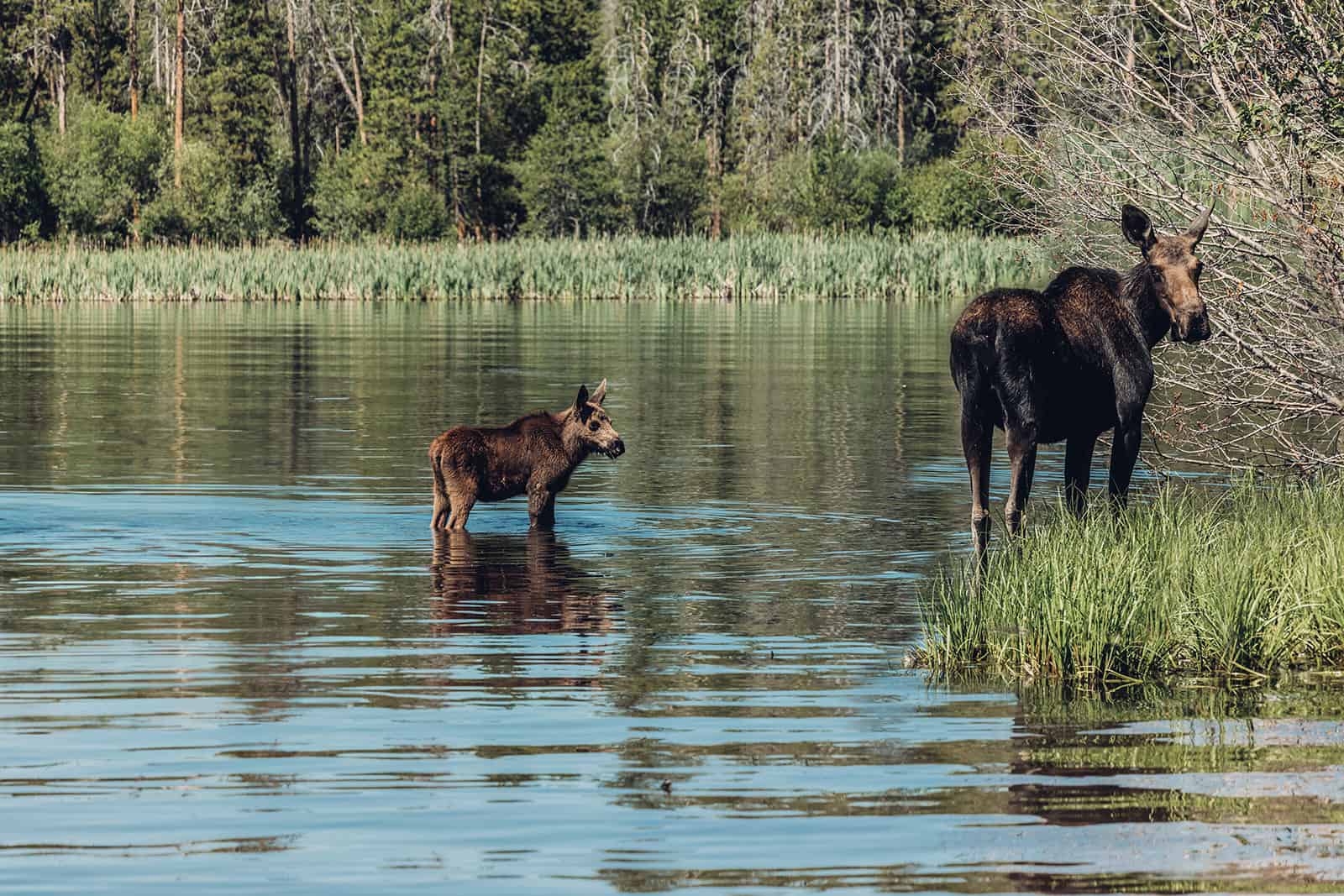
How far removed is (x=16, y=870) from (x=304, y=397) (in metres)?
23.4

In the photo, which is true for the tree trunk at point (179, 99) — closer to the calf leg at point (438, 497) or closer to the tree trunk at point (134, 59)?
the tree trunk at point (134, 59)

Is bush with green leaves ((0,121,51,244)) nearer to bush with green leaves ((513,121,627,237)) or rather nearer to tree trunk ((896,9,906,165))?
bush with green leaves ((513,121,627,237))

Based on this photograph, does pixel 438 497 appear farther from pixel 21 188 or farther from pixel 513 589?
pixel 21 188

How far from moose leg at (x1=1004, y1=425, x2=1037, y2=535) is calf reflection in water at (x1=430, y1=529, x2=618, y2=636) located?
246 cm

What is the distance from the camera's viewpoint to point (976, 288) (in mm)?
65500

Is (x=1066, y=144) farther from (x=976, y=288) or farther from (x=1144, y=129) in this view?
(x=976, y=288)

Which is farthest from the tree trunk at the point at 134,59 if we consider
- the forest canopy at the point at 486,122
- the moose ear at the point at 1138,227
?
the moose ear at the point at 1138,227

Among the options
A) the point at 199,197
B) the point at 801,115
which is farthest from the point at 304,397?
the point at 801,115

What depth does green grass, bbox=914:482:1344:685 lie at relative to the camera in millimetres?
10109

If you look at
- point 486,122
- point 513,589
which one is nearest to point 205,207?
point 486,122

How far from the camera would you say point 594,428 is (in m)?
16.6

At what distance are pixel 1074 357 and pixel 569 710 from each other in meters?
5.07

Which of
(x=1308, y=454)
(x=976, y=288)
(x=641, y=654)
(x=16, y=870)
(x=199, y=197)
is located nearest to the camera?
(x=16, y=870)

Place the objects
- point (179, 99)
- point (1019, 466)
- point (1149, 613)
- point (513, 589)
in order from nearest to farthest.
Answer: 1. point (1149, 613)
2. point (1019, 466)
3. point (513, 589)
4. point (179, 99)
